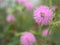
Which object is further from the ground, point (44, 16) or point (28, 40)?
point (44, 16)

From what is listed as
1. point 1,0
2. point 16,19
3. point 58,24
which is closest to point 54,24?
point 58,24

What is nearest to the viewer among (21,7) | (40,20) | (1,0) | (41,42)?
(40,20)

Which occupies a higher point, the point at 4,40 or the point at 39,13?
the point at 39,13

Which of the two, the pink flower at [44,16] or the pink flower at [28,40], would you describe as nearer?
the pink flower at [44,16]

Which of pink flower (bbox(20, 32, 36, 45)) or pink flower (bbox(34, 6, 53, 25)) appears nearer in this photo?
pink flower (bbox(34, 6, 53, 25))

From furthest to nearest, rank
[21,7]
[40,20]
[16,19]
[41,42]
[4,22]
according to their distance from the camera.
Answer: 1. [4,22]
2. [16,19]
3. [21,7]
4. [41,42]
5. [40,20]

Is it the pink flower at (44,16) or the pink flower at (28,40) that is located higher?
the pink flower at (44,16)

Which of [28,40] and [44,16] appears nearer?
[44,16]

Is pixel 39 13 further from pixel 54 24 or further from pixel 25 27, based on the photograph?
pixel 25 27

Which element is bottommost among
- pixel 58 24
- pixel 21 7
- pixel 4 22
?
pixel 4 22

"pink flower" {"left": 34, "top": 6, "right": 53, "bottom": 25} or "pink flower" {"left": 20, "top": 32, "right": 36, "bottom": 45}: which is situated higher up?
"pink flower" {"left": 34, "top": 6, "right": 53, "bottom": 25}

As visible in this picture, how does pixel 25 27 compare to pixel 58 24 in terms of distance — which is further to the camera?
pixel 25 27
